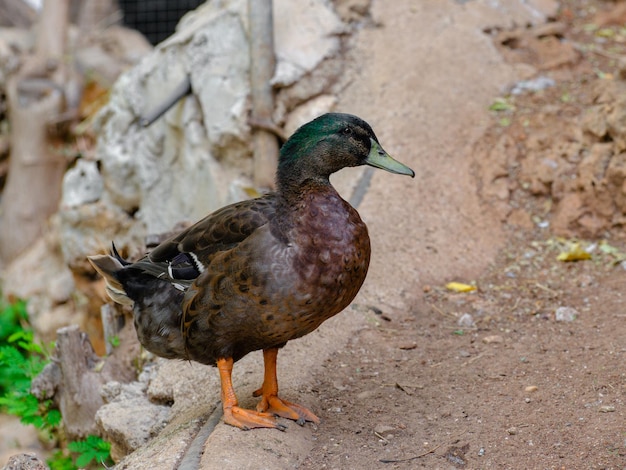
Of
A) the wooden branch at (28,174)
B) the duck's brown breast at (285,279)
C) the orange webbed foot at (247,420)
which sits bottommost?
the wooden branch at (28,174)

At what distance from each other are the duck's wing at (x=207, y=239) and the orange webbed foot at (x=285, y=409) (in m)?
0.65

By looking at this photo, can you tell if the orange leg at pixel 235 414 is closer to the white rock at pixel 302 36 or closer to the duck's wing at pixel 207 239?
the duck's wing at pixel 207 239

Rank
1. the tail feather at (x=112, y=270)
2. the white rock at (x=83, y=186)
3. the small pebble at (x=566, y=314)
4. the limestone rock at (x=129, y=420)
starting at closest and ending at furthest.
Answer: the tail feather at (x=112, y=270) < the limestone rock at (x=129, y=420) < the small pebble at (x=566, y=314) < the white rock at (x=83, y=186)

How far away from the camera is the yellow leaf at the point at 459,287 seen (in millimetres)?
5102

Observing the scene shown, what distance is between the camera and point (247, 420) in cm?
352

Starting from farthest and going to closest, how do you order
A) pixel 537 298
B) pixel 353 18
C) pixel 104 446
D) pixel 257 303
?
pixel 353 18 → pixel 537 298 → pixel 104 446 → pixel 257 303

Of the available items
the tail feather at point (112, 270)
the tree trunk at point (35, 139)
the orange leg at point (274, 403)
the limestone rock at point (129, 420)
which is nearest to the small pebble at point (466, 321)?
the orange leg at point (274, 403)

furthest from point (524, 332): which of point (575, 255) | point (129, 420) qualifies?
point (129, 420)

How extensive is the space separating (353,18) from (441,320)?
3241mm

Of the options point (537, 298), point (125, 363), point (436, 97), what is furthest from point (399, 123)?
point (125, 363)

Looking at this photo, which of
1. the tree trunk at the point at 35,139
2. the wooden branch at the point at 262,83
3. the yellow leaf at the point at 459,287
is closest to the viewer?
the yellow leaf at the point at 459,287

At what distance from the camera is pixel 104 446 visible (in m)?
4.59

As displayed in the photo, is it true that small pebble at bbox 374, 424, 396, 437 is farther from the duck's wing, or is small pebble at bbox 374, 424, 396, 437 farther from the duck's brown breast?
the duck's wing

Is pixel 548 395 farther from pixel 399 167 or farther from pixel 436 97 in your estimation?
pixel 436 97
